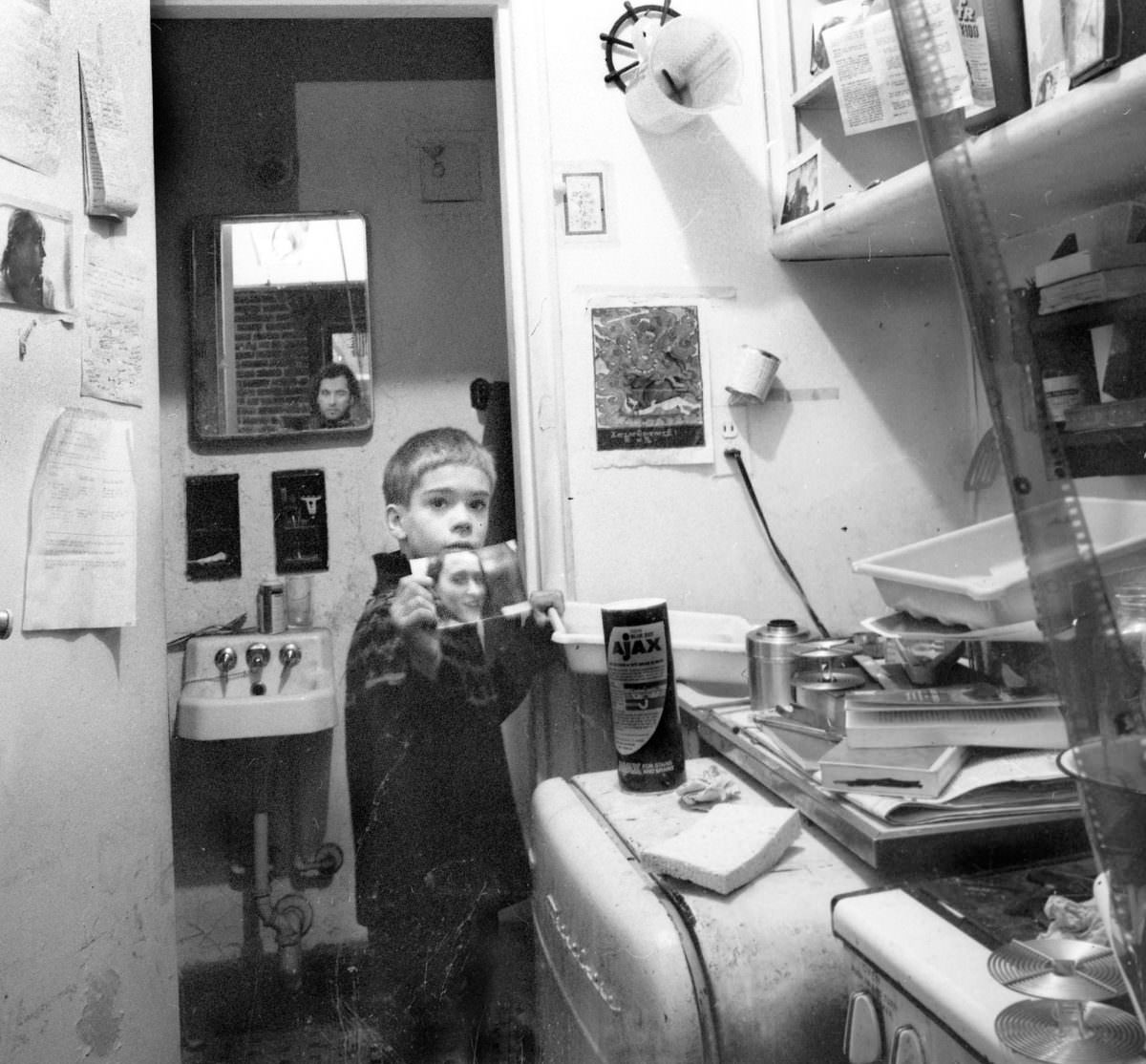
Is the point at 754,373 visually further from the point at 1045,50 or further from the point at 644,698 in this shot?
the point at 644,698

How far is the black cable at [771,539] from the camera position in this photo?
1.91m

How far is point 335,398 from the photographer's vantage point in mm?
2129

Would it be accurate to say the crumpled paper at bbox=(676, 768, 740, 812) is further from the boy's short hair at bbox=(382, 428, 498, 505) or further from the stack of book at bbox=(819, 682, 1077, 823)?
the boy's short hair at bbox=(382, 428, 498, 505)

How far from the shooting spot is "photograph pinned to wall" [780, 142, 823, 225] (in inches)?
69.7

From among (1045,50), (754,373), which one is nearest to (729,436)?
(754,373)

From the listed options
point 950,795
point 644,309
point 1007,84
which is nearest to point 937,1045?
point 950,795

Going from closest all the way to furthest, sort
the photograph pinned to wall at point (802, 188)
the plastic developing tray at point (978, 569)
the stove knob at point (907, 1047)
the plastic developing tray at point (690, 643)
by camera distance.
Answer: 1. the stove knob at point (907, 1047)
2. the plastic developing tray at point (978, 569)
3. the plastic developing tray at point (690, 643)
4. the photograph pinned to wall at point (802, 188)

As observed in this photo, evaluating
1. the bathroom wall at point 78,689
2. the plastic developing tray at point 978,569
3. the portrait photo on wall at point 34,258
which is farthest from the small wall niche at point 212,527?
the plastic developing tray at point 978,569

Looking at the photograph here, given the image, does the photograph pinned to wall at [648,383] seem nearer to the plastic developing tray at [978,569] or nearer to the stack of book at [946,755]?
the plastic developing tray at [978,569]

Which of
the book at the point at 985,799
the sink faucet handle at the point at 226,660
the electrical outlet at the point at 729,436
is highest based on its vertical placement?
the electrical outlet at the point at 729,436

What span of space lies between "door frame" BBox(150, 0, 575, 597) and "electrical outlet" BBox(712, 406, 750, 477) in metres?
0.30

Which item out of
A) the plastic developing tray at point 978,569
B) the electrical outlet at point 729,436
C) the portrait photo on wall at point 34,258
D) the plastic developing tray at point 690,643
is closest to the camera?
the plastic developing tray at point 978,569

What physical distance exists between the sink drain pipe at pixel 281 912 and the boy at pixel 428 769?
14cm

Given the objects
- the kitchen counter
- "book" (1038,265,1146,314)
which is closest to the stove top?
the kitchen counter
